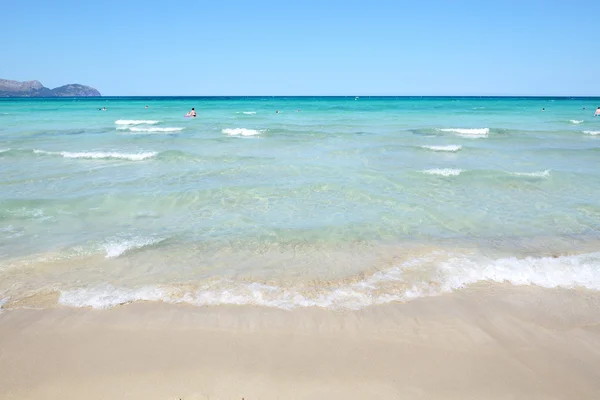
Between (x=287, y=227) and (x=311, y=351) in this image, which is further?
(x=287, y=227)

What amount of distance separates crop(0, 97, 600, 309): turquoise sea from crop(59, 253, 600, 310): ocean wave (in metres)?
0.03

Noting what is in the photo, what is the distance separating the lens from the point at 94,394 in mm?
3180

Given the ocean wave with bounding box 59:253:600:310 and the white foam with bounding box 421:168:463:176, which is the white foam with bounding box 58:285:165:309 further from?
the white foam with bounding box 421:168:463:176

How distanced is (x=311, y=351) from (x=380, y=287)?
160 cm

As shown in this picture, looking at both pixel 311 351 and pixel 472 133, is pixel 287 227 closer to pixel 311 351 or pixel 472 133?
pixel 311 351

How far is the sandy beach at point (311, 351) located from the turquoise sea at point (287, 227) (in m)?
0.37

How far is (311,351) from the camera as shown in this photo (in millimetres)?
3701

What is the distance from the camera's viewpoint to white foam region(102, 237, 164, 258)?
6.07 meters

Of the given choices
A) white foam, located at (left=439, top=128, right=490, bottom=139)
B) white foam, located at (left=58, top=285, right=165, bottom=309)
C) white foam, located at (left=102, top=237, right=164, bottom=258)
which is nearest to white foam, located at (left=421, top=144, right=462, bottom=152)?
white foam, located at (left=439, top=128, right=490, bottom=139)

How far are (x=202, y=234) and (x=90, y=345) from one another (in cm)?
328

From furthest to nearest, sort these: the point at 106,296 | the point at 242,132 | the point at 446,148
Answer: the point at 242,132 → the point at 446,148 → the point at 106,296

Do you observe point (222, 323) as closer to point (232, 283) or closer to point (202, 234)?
point (232, 283)

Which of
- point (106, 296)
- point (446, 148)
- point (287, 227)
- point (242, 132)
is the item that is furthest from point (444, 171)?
point (242, 132)

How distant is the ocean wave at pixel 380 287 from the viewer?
462 centimetres
